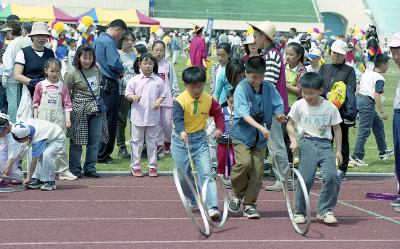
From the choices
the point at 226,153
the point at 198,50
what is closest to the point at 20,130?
the point at 226,153

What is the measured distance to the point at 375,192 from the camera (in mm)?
10812

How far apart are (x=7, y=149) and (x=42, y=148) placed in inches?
21.0

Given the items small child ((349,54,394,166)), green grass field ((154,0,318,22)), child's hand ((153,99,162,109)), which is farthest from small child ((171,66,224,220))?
green grass field ((154,0,318,22))

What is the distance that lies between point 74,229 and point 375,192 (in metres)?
4.46

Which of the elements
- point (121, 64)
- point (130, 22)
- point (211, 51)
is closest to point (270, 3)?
point (211, 51)

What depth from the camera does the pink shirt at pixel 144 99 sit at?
11695mm

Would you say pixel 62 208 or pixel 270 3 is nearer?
pixel 62 208

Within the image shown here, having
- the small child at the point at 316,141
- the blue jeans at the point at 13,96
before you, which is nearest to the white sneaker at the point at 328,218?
the small child at the point at 316,141

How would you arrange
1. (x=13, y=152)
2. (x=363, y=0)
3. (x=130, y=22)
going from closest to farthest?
(x=13, y=152) → (x=130, y=22) → (x=363, y=0)

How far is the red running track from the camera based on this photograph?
7.48 meters

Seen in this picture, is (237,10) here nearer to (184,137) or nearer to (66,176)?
(66,176)

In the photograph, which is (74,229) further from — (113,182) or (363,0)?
(363,0)

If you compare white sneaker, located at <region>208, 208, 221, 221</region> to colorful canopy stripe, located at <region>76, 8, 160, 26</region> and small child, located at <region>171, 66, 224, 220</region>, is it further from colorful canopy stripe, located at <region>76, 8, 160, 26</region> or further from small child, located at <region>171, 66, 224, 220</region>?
colorful canopy stripe, located at <region>76, 8, 160, 26</region>

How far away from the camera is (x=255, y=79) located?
28.0ft
